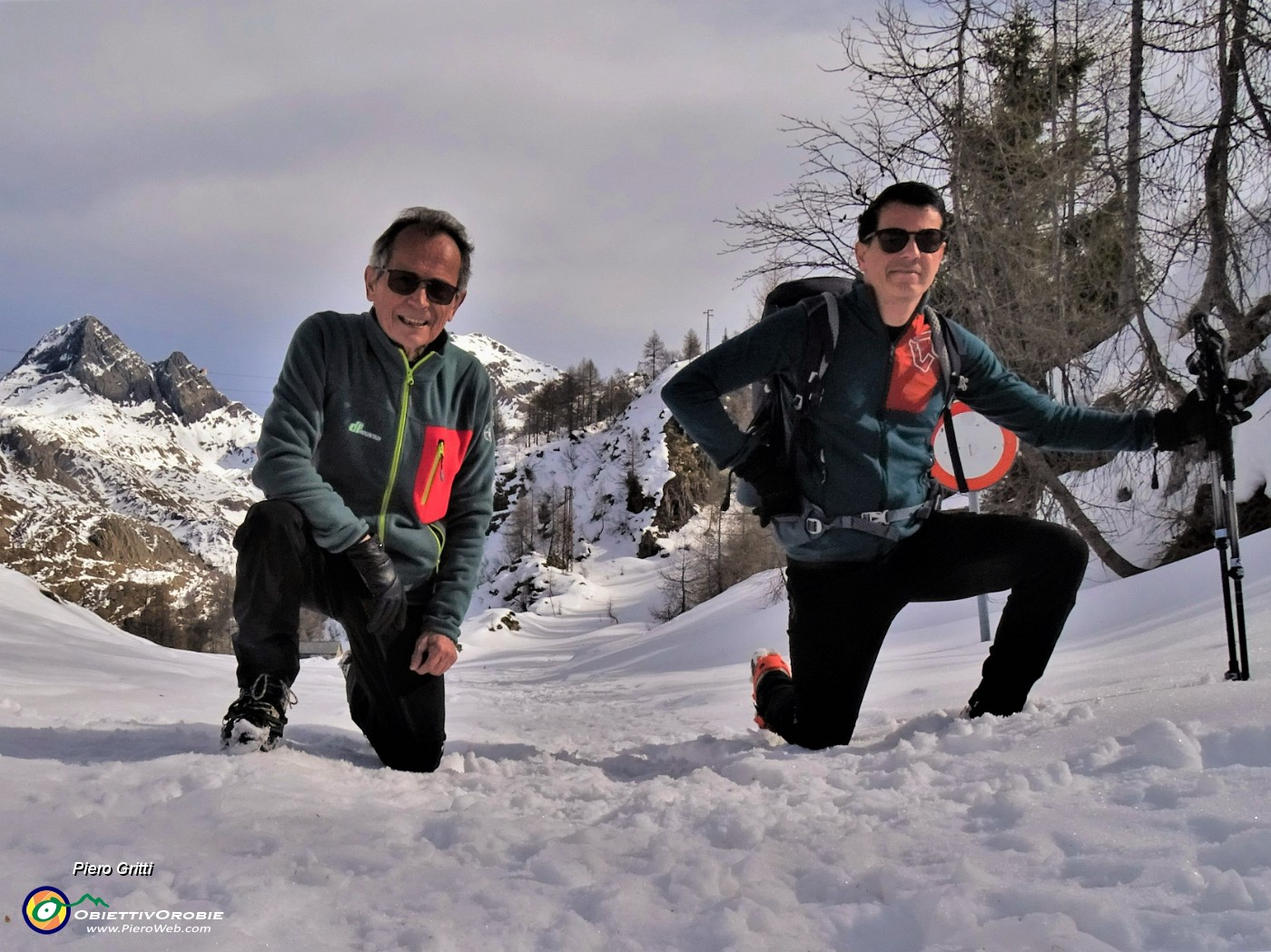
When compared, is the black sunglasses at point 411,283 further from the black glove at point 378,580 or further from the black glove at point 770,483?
the black glove at point 770,483

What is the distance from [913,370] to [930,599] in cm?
89

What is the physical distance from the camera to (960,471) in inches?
141

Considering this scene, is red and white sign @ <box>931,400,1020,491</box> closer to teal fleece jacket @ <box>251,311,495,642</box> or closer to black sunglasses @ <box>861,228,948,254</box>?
black sunglasses @ <box>861,228,948,254</box>

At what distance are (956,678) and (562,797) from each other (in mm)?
3251

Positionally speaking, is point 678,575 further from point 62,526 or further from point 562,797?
point 62,526

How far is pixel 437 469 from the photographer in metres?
3.26

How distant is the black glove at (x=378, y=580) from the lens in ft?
9.65

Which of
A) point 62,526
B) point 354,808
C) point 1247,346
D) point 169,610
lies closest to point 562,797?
point 354,808

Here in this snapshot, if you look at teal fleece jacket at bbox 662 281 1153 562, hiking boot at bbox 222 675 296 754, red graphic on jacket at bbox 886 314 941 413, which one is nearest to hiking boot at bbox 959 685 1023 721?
teal fleece jacket at bbox 662 281 1153 562

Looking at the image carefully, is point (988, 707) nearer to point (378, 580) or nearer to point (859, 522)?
point (859, 522)

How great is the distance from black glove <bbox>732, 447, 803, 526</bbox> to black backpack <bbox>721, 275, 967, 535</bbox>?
4 centimetres

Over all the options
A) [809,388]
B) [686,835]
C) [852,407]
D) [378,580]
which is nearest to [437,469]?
[378,580]

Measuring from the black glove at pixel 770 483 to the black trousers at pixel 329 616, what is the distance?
4.50 feet

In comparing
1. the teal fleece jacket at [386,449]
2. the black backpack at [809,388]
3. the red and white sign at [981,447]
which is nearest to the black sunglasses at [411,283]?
the teal fleece jacket at [386,449]
